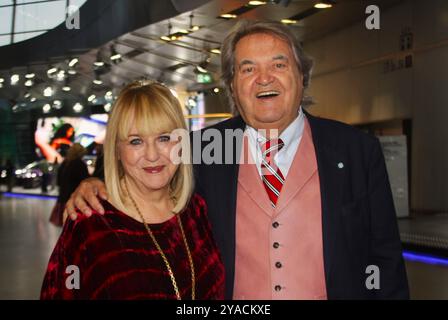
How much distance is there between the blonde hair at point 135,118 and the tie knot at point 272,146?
428 millimetres

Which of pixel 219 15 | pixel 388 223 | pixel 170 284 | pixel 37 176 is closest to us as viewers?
pixel 170 284

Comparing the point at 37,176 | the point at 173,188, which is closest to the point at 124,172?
the point at 173,188

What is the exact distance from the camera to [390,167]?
34.0ft

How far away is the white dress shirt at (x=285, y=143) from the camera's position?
2166mm

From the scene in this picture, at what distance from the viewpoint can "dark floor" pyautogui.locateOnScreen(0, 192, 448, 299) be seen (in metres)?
5.78

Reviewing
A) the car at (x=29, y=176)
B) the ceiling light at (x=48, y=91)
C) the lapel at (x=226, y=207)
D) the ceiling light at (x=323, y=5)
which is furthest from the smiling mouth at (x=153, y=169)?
the car at (x=29, y=176)

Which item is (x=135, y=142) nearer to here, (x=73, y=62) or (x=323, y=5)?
(x=323, y=5)

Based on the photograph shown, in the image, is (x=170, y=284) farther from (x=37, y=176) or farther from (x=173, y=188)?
(x=37, y=176)

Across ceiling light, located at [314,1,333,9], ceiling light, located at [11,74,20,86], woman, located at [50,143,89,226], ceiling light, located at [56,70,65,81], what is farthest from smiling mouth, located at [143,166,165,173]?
ceiling light, located at [56,70,65,81]

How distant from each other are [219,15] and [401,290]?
27.8 feet

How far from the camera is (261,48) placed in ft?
7.03

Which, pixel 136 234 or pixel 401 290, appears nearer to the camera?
pixel 136 234

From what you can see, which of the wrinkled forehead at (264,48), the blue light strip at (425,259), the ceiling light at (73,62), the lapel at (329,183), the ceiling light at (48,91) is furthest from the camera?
the ceiling light at (48,91)

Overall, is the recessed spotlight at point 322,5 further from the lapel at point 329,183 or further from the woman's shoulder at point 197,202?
the woman's shoulder at point 197,202
